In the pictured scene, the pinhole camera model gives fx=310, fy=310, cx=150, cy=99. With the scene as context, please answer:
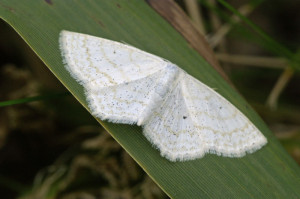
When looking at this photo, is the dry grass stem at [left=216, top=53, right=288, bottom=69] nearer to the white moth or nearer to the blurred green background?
the blurred green background

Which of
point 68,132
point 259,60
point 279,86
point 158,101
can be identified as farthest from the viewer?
point 259,60

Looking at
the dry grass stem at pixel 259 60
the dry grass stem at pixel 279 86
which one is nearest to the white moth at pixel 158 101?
→ the dry grass stem at pixel 279 86

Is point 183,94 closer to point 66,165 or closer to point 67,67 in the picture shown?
point 67,67

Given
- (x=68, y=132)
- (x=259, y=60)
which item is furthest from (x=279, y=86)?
(x=68, y=132)

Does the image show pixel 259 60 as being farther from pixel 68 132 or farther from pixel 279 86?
pixel 68 132

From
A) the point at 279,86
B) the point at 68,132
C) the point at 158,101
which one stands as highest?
the point at 279,86

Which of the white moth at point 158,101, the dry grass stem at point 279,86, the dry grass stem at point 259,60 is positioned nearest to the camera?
the white moth at point 158,101

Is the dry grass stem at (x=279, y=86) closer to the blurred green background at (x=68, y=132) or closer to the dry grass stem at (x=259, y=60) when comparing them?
the blurred green background at (x=68, y=132)

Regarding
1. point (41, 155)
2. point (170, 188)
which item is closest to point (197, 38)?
point (170, 188)

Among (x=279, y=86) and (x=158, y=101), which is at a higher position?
(x=279, y=86)
